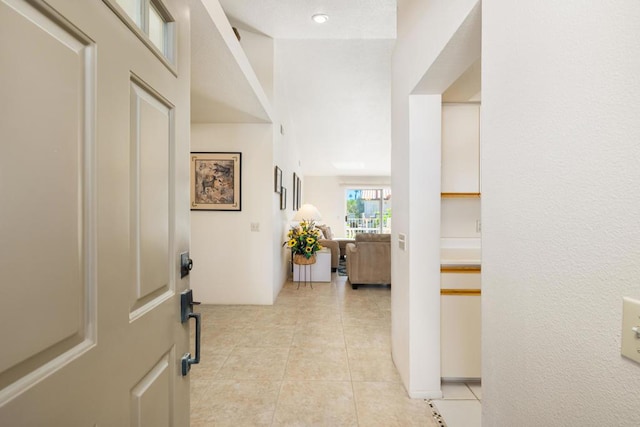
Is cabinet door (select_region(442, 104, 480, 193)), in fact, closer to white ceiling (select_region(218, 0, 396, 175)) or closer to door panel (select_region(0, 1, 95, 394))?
white ceiling (select_region(218, 0, 396, 175))

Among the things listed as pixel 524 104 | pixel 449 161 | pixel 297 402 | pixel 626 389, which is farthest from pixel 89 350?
pixel 449 161

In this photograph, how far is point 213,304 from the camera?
4281 mm

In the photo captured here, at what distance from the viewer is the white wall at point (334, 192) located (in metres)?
10.1

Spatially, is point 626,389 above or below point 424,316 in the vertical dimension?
above

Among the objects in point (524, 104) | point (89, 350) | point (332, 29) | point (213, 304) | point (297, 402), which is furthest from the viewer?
point (213, 304)

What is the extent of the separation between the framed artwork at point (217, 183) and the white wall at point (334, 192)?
5.83 m

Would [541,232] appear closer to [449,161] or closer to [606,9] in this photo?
[606,9]

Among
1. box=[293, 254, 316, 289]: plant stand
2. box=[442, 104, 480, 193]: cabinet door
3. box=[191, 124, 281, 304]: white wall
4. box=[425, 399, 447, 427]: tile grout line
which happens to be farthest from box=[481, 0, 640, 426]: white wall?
box=[293, 254, 316, 289]: plant stand

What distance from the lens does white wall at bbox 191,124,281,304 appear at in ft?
14.0

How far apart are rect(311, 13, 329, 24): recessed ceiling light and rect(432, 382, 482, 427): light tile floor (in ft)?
11.5

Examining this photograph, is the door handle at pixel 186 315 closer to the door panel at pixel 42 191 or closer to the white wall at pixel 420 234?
the door panel at pixel 42 191

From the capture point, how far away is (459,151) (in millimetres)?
2711

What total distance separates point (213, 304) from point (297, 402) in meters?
2.45

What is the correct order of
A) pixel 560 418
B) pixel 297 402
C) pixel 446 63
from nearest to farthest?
1. pixel 560 418
2. pixel 446 63
3. pixel 297 402
